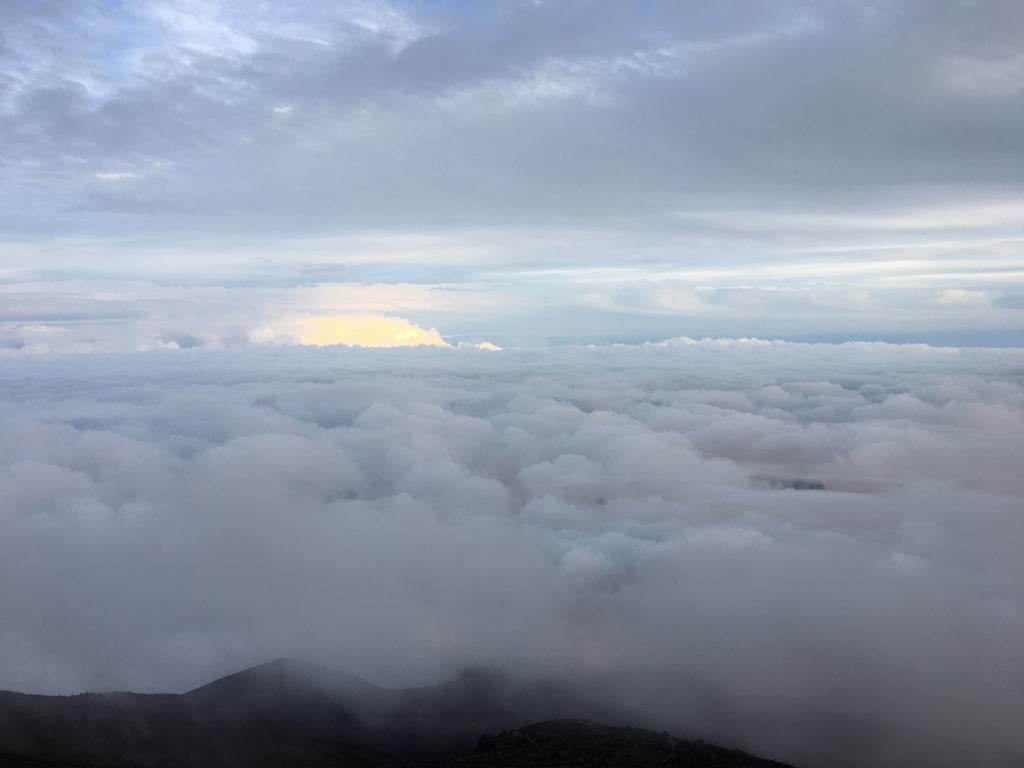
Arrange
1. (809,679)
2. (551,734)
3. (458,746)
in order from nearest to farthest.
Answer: (551,734), (458,746), (809,679)

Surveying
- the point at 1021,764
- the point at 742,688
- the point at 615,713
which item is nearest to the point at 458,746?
the point at 615,713

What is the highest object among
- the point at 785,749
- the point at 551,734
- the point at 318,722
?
the point at 551,734

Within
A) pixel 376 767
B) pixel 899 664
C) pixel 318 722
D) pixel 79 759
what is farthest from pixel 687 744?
pixel 79 759

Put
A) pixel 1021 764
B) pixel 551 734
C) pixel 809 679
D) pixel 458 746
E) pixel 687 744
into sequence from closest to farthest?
pixel 687 744
pixel 551 734
pixel 1021 764
pixel 458 746
pixel 809 679

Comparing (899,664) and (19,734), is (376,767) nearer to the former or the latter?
(19,734)

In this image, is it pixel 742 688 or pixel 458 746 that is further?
pixel 742 688

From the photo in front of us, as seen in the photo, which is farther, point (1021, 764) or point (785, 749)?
point (785, 749)

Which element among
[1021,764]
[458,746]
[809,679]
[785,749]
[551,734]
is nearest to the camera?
[551,734]

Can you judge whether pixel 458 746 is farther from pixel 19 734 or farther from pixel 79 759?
pixel 19 734

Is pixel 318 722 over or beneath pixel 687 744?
beneath
